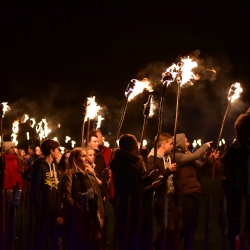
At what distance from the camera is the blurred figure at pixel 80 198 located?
6992 mm

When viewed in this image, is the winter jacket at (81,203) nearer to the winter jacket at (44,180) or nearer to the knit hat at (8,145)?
the winter jacket at (44,180)

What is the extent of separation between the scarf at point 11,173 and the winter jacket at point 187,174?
5729 millimetres

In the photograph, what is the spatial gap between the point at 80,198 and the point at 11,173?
6814mm

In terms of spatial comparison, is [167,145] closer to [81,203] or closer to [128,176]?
[128,176]

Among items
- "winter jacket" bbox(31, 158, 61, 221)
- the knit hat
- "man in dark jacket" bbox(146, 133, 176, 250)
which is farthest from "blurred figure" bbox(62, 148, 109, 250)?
the knit hat

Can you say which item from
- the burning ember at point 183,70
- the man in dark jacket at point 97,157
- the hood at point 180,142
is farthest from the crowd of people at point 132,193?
the man in dark jacket at point 97,157

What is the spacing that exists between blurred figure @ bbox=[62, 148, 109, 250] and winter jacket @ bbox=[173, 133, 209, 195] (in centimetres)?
104

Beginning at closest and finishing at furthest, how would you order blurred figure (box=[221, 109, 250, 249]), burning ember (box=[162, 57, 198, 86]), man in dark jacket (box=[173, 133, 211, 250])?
blurred figure (box=[221, 109, 250, 249])
man in dark jacket (box=[173, 133, 211, 250])
burning ember (box=[162, 57, 198, 86])

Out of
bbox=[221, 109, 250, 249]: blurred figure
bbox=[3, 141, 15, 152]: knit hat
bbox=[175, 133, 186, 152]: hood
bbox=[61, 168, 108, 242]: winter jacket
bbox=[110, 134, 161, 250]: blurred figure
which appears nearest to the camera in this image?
bbox=[221, 109, 250, 249]: blurred figure

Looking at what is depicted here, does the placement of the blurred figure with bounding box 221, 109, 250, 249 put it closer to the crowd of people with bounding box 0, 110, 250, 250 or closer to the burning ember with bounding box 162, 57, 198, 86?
the crowd of people with bounding box 0, 110, 250, 250

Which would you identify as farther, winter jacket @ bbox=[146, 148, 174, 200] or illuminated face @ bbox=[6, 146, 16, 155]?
illuminated face @ bbox=[6, 146, 16, 155]

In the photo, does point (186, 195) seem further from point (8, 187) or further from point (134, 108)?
point (134, 108)

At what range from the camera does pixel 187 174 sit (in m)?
8.83

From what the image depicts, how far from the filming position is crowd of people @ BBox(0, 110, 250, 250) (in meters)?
6.02
